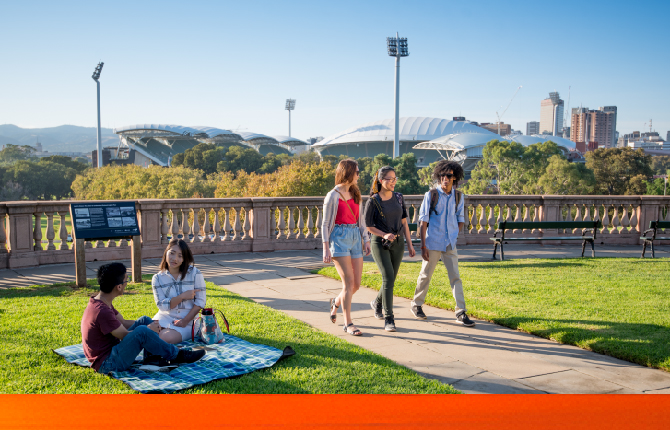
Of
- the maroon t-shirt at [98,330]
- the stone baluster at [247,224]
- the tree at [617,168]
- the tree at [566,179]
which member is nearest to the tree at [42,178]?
the tree at [566,179]

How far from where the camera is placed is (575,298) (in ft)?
23.5

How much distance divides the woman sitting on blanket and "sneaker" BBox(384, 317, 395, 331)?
1.96 meters

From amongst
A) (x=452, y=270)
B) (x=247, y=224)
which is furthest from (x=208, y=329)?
(x=247, y=224)

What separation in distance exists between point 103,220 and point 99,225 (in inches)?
3.8

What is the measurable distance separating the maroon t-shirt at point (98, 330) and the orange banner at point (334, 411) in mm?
539

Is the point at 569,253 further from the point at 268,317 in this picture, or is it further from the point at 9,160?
the point at 9,160

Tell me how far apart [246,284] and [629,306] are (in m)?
5.21

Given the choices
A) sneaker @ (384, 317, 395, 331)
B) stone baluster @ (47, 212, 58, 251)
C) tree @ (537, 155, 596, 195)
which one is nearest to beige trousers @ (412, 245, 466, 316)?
sneaker @ (384, 317, 395, 331)

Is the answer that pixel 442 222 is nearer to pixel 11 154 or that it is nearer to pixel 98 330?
pixel 98 330

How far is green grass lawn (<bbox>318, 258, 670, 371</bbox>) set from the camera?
542 cm

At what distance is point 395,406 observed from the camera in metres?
3.71

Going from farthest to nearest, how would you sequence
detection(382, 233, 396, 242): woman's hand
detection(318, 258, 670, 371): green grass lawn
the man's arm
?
detection(382, 233, 396, 242): woman's hand, detection(318, 258, 670, 371): green grass lawn, the man's arm

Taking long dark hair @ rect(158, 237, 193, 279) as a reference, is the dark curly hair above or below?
above

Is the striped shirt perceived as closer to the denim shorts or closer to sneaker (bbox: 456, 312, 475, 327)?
the denim shorts
